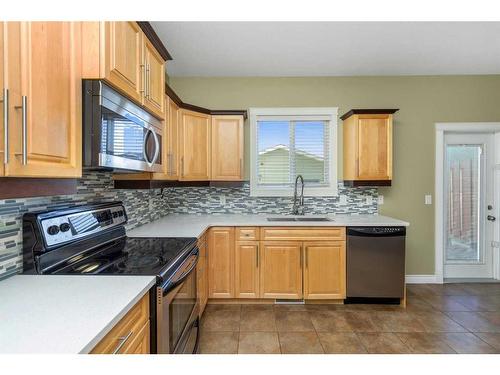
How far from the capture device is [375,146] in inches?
120

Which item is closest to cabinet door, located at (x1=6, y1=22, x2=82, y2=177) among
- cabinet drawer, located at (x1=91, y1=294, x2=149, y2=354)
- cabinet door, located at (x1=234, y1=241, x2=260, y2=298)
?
cabinet drawer, located at (x1=91, y1=294, x2=149, y2=354)

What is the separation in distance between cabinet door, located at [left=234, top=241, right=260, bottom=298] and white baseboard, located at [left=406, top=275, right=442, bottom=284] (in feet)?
6.64

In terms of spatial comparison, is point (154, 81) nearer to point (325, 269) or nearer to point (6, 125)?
point (6, 125)

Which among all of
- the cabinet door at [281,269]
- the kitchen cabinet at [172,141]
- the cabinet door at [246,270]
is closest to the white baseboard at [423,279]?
the cabinet door at [281,269]

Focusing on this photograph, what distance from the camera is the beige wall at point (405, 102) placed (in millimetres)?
3412

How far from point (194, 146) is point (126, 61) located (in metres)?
1.60

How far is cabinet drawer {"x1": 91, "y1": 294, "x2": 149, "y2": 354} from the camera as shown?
814 mm

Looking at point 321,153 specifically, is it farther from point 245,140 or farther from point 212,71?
point 212,71

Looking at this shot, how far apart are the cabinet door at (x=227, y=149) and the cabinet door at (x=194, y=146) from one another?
0.09m

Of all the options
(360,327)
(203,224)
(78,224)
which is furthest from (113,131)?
(360,327)

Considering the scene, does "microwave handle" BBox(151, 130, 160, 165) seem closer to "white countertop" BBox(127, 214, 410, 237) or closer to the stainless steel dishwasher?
"white countertop" BBox(127, 214, 410, 237)

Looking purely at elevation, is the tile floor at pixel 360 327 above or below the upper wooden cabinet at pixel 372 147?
below

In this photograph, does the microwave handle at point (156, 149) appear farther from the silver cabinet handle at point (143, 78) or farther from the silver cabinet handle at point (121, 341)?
the silver cabinet handle at point (121, 341)

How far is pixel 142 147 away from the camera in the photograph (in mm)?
1659
